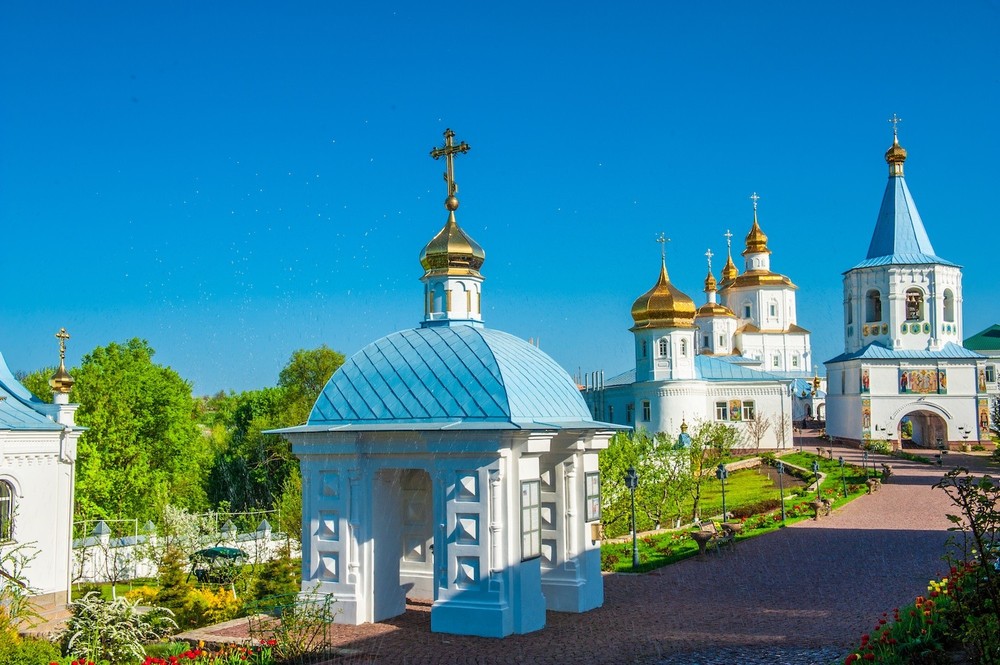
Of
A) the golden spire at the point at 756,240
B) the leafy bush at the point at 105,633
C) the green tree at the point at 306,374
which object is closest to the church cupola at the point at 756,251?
the golden spire at the point at 756,240

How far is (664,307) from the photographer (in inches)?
1683

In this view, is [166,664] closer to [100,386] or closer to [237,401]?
[100,386]

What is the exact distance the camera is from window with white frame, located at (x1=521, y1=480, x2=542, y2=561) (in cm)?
1128

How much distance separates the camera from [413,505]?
13.7m

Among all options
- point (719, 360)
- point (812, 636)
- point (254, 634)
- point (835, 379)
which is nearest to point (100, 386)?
point (254, 634)

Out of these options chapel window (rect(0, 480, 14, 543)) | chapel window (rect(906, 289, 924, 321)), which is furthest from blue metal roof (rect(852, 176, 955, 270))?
chapel window (rect(0, 480, 14, 543))

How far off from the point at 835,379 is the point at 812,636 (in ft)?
120

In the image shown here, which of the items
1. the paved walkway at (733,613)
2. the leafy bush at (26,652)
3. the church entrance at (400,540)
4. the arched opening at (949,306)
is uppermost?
the arched opening at (949,306)

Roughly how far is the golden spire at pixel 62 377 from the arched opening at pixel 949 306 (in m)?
36.8

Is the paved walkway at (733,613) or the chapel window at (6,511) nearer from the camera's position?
the paved walkway at (733,613)

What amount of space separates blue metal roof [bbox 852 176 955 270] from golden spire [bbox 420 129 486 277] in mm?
33836

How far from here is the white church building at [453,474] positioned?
11.1 meters

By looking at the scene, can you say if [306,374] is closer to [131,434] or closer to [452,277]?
[131,434]

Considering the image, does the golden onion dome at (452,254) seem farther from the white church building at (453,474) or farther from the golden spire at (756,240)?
the golden spire at (756,240)
